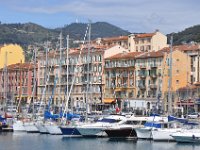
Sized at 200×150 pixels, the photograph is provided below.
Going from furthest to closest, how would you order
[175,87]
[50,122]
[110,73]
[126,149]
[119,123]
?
[110,73], [175,87], [50,122], [119,123], [126,149]

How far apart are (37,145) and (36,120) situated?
16471 mm

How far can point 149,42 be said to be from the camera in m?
133

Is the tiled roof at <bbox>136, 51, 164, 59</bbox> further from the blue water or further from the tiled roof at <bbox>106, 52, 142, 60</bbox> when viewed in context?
the blue water

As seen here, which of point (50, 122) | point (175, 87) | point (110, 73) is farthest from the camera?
point (110, 73)

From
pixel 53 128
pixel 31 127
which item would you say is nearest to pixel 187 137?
pixel 53 128

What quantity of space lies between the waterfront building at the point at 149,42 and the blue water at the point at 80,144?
65.5 metres

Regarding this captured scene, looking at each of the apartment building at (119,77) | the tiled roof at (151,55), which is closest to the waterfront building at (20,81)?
the apartment building at (119,77)

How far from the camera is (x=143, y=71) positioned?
114500 millimetres

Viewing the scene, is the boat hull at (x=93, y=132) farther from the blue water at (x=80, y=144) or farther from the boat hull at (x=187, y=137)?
the boat hull at (x=187, y=137)

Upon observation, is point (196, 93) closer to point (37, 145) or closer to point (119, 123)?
point (119, 123)

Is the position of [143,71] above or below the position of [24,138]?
above

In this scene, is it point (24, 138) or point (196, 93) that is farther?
point (196, 93)

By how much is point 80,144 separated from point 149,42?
73809 mm

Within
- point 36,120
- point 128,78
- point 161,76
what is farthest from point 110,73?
point 36,120
